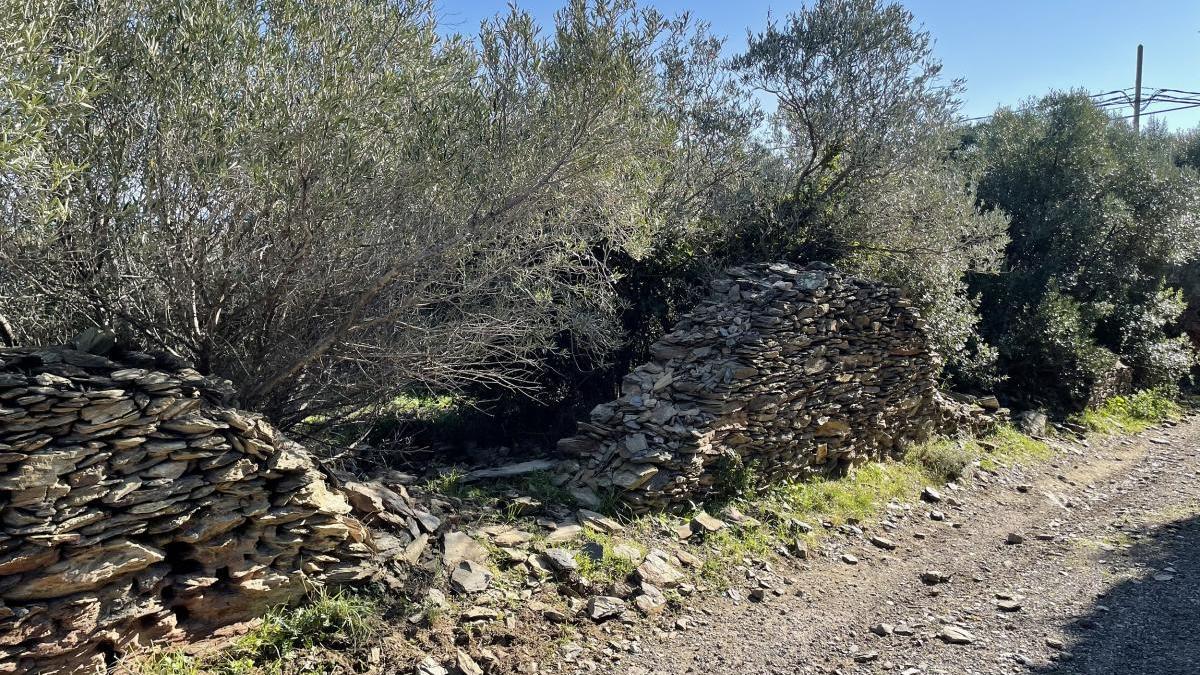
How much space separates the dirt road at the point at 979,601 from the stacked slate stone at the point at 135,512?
6.79ft

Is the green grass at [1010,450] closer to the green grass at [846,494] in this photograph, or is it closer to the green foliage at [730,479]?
the green grass at [846,494]

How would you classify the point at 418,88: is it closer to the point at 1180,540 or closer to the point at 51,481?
the point at 51,481

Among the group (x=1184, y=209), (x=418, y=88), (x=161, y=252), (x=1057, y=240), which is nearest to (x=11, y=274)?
(x=161, y=252)

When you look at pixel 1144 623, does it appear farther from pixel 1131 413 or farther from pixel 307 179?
pixel 1131 413

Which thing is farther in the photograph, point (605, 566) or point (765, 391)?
point (765, 391)

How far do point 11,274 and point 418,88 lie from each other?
2.59 meters

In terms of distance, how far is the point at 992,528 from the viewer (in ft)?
24.6

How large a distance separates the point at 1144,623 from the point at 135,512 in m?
6.17

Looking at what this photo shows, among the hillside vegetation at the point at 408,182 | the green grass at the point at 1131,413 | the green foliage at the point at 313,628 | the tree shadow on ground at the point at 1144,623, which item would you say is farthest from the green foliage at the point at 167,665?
the green grass at the point at 1131,413

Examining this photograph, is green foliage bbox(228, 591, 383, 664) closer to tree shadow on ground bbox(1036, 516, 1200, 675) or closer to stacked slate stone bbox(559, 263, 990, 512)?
stacked slate stone bbox(559, 263, 990, 512)

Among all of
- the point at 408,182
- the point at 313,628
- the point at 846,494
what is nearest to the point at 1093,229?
the point at 846,494

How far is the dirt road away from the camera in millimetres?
4707

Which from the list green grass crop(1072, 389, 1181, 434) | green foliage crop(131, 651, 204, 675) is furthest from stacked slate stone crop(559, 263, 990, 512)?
green grass crop(1072, 389, 1181, 434)

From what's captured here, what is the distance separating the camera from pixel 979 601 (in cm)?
569
